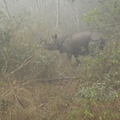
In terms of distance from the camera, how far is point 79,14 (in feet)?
58.7

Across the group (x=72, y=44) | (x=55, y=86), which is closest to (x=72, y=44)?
(x=72, y=44)

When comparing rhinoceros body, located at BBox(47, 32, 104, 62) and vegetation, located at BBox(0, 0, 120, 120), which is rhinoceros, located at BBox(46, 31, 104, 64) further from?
vegetation, located at BBox(0, 0, 120, 120)

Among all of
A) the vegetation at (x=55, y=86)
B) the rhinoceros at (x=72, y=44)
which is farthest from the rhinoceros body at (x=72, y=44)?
the vegetation at (x=55, y=86)

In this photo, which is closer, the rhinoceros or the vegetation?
the vegetation

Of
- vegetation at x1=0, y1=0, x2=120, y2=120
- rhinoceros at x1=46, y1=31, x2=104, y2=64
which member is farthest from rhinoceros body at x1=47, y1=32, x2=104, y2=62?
vegetation at x1=0, y1=0, x2=120, y2=120

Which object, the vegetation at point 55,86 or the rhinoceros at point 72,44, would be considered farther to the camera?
the rhinoceros at point 72,44

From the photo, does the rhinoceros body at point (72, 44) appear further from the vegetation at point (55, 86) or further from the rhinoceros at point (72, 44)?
the vegetation at point (55, 86)

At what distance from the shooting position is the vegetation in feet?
16.2

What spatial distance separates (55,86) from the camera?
7.71 m

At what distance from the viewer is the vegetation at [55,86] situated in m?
4.94

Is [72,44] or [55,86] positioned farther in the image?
[72,44]

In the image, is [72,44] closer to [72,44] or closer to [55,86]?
[72,44]

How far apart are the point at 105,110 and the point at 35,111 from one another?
1677 mm

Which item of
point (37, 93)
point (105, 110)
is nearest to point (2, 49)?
point (37, 93)
